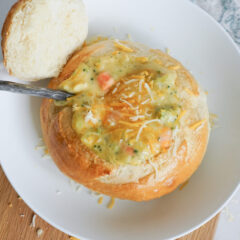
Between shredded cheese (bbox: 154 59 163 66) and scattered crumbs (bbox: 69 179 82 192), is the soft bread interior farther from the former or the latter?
scattered crumbs (bbox: 69 179 82 192)

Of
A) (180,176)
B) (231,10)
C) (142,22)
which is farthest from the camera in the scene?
(231,10)

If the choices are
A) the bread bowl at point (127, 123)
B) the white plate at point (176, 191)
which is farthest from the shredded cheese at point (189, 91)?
the white plate at point (176, 191)

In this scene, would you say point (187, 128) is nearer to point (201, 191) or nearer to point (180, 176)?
point (180, 176)

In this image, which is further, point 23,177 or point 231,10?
point 231,10

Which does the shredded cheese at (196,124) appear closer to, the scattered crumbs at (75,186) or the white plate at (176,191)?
the white plate at (176,191)

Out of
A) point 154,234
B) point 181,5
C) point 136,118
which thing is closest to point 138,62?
point 136,118

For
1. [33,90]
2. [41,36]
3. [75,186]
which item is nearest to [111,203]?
[75,186]
